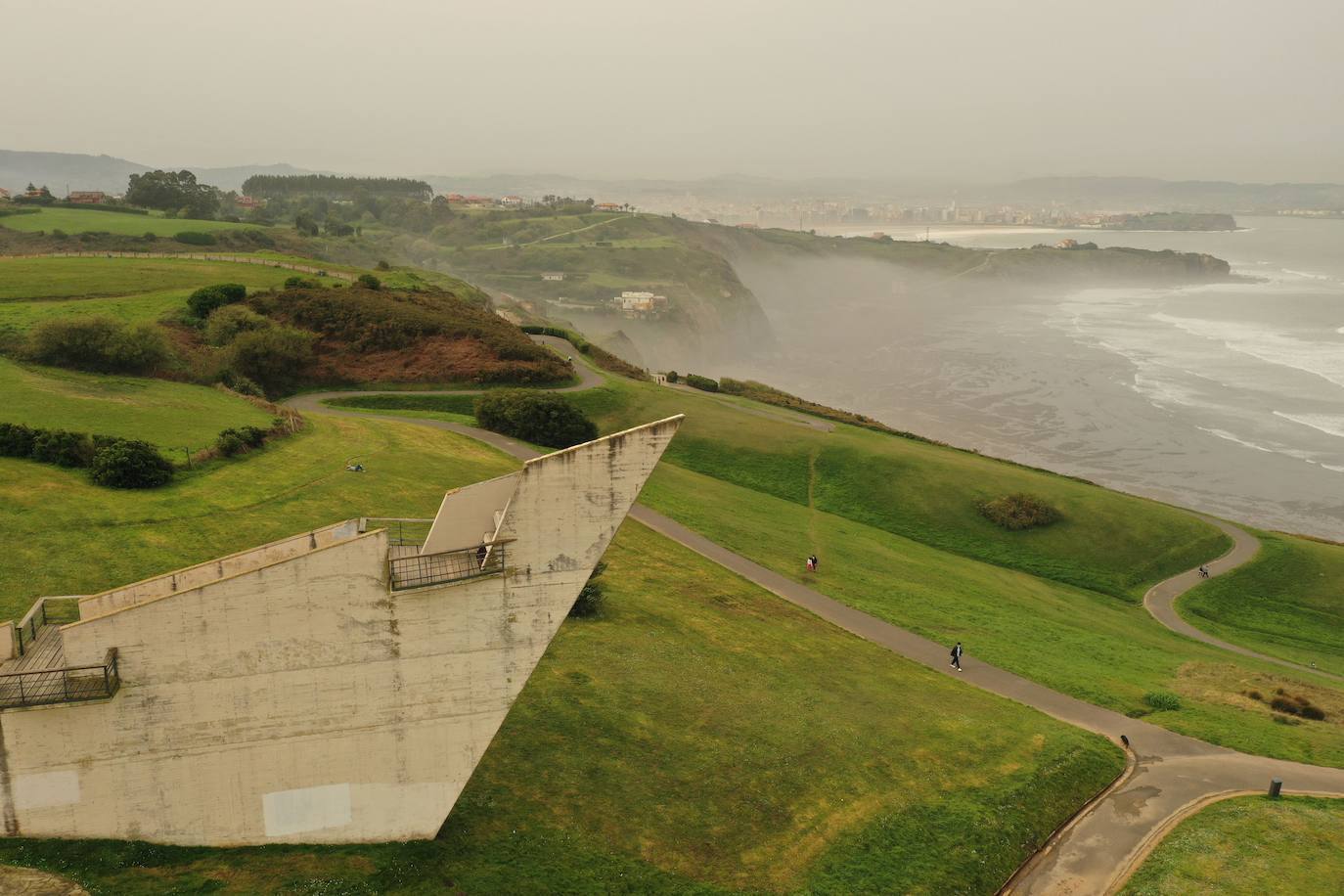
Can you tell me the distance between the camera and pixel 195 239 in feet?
395

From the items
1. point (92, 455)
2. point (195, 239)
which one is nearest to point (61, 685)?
point (92, 455)

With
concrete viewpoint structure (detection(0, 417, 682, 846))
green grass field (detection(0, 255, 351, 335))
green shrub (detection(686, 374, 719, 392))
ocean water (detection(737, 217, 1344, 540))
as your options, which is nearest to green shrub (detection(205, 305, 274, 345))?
green grass field (detection(0, 255, 351, 335))

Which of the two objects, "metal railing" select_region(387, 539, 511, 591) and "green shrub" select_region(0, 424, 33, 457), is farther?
"green shrub" select_region(0, 424, 33, 457)

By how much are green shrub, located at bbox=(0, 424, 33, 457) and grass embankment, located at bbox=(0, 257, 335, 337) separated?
2830 cm

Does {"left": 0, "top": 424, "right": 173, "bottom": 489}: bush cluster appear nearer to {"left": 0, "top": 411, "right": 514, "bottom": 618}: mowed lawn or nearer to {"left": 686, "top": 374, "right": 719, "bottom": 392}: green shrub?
{"left": 0, "top": 411, "right": 514, "bottom": 618}: mowed lawn

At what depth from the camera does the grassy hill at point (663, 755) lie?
1792 cm

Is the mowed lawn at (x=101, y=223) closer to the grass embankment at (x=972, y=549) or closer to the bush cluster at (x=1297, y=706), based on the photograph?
the grass embankment at (x=972, y=549)

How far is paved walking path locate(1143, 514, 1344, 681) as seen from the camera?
144 feet

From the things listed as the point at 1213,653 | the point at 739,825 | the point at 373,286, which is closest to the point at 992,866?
the point at 739,825

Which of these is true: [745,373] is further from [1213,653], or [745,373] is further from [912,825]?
[912,825]

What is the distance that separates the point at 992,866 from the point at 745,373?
120m

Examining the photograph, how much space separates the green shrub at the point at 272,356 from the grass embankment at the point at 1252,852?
6071 centimetres

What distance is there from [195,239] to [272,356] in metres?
69.3

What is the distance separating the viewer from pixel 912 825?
2209 centimetres
